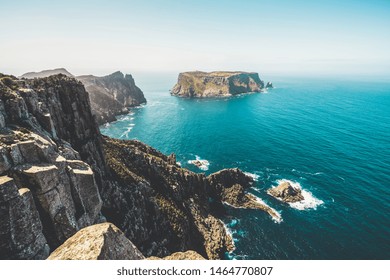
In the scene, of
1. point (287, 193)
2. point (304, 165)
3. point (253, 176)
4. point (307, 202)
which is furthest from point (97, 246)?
point (304, 165)

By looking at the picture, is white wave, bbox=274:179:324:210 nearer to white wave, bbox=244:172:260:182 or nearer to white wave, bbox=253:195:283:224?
white wave, bbox=253:195:283:224

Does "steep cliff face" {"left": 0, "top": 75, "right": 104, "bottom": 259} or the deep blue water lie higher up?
"steep cliff face" {"left": 0, "top": 75, "right": 104, "bottom": 259}

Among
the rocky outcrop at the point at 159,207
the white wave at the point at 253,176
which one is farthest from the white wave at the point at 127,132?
the white wave at the point at 253,176

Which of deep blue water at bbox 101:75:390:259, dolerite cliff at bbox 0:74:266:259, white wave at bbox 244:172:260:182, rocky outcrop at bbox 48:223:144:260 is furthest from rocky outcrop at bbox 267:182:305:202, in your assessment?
rocky outcrop at bbox 48:223:144:260

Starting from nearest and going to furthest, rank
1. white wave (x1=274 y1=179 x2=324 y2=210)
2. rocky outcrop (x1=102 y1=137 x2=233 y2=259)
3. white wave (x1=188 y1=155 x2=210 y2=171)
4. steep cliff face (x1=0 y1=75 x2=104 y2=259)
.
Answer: steep cliff face (x1=0 y1=75 x2=104 y2=259) → rocky outcrop (x1=102 y1=137 x2=233 y2=259) → white wave (x1=274 y1=179 x2=324 y2=210) → white wave (x1=188 y1=155 x2=210 y2=171)

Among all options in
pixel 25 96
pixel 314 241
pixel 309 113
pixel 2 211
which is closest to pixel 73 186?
pixel 2 211

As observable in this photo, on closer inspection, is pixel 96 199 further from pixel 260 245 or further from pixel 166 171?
pixel 260 245
